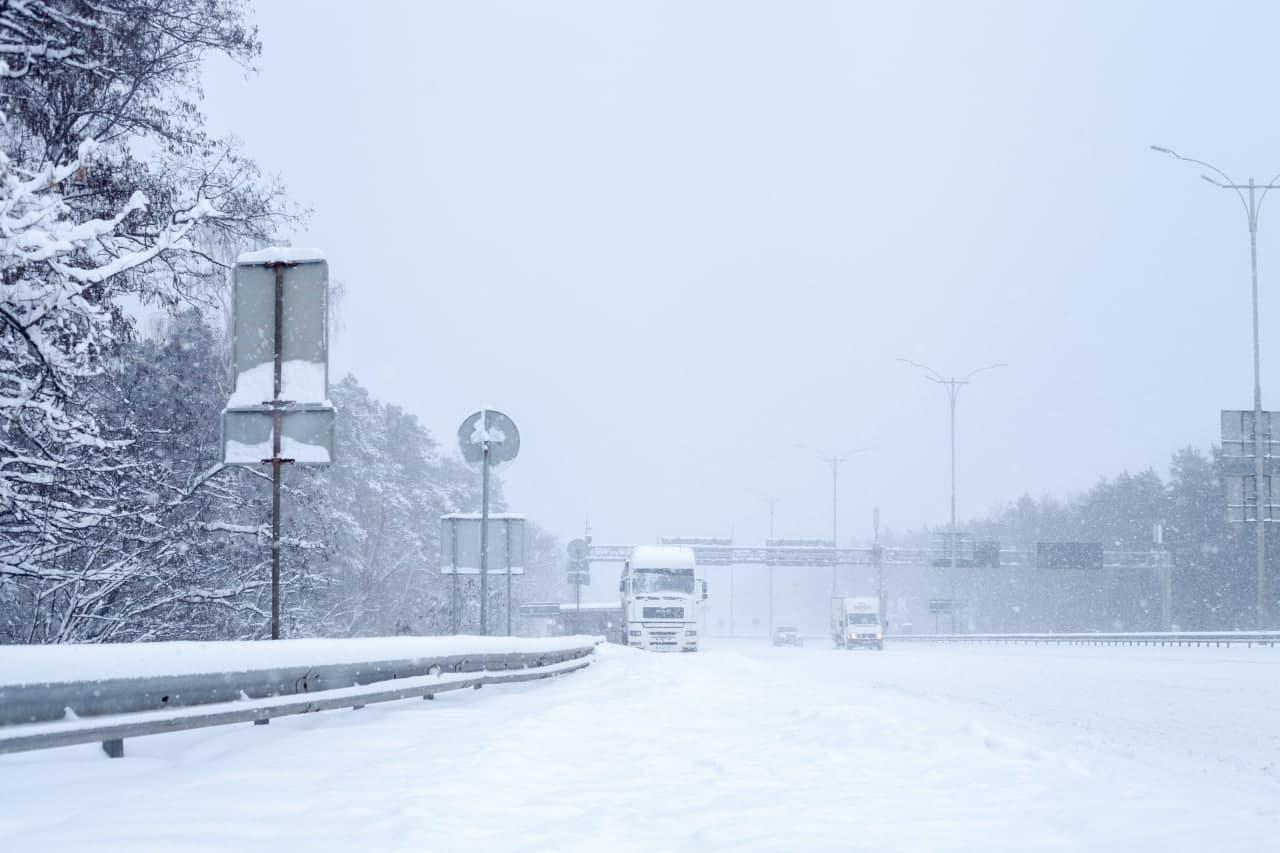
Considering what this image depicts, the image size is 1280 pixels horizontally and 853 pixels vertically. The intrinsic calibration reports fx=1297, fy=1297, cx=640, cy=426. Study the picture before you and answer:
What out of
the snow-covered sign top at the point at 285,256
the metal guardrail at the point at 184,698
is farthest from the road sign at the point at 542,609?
the metal guardrail at the point at 184,698

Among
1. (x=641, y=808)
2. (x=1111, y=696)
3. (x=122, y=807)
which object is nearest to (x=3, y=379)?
(x=122, y=807)

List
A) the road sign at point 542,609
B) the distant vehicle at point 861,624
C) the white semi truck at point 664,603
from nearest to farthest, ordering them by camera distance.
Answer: the white semi truck at point 664,603 < the distant vehicle at point 861,624 < the road sign at point 542,609

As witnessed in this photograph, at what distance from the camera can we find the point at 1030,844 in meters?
5.32

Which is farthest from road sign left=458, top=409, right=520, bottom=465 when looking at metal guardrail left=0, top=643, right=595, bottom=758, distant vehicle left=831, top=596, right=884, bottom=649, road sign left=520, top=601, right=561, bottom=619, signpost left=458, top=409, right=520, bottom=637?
road sign left=520, top=601, right=561, bottom=619

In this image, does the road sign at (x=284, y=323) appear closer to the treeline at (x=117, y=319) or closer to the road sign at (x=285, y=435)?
the road sign at (x=285, y=435)

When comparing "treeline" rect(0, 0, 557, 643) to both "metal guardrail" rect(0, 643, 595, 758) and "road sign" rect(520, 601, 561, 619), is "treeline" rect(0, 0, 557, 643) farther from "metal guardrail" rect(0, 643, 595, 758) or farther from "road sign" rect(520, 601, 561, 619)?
"road sign" rect(520, 601, 561, 619)

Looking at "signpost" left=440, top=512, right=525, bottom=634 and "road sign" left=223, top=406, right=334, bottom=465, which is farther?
"signpost" left=440, top=512, right=525, bottom=634

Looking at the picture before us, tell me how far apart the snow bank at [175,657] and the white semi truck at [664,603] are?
30.2m

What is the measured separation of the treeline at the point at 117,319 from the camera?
1148 centimetres

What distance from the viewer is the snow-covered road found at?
17.5 feet

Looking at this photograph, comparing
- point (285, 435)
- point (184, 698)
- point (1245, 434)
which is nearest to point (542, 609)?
point (1245, 434)

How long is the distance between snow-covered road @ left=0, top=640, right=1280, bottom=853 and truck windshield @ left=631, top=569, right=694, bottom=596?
1182 inches

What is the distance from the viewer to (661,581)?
140ft

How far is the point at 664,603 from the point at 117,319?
1144 inches
